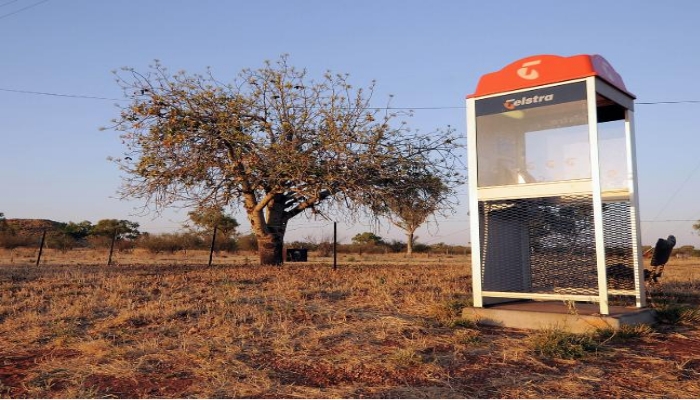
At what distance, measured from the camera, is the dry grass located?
466 cm

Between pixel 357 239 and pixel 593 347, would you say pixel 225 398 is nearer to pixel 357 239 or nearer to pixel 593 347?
pixel 593 347

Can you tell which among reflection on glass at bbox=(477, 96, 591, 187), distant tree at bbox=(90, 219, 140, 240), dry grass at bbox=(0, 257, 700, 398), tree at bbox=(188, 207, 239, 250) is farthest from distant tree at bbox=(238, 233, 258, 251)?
reflection on glass at bbox=(477, 96, 591, 187)

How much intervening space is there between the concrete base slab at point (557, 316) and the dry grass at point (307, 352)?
0.22 meters

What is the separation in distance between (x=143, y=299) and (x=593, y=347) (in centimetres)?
710

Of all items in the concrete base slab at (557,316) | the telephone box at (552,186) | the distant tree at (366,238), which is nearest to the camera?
the concrete base slab at (557,316)

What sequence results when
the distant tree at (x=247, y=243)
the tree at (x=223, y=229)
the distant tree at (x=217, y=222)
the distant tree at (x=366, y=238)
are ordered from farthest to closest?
the distant tree at (x=366, y=238)
the distant tree at (x=247, y=243)
the tree at (x=223, y=229)
the distant tree at (x=217, y=222)

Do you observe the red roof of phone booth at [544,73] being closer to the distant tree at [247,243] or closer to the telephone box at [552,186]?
the telephone box at [552,186]

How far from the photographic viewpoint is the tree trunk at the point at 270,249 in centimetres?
1780

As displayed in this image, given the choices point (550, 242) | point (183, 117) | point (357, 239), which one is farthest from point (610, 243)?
point (357, 239)

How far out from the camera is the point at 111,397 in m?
4.48

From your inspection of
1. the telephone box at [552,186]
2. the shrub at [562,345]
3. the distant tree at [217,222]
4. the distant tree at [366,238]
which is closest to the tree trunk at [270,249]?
the distant tree at [217,222]

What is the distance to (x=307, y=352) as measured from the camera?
5.86m

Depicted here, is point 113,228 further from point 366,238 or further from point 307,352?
point 307,352

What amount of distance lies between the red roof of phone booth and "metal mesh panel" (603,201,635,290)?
1.71 metres
